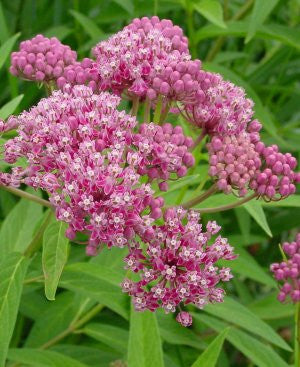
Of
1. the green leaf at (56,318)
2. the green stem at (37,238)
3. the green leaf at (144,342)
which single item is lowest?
the green leaf at (56,318)

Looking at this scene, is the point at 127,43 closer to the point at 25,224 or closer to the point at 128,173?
the point at 128,173

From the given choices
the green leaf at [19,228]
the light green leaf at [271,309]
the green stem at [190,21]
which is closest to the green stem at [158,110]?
the green leaf at [19,228]

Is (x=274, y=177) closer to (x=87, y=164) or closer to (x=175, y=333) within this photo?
(x=87, y=164)

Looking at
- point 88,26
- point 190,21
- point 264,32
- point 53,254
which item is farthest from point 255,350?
point 88,26

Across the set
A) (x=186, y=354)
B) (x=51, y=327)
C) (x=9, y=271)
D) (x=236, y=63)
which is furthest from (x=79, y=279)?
(x=236, y=63)

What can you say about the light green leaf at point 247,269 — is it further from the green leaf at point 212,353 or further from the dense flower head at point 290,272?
the green leaf at point 212,353

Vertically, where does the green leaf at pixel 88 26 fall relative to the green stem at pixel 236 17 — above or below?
below
